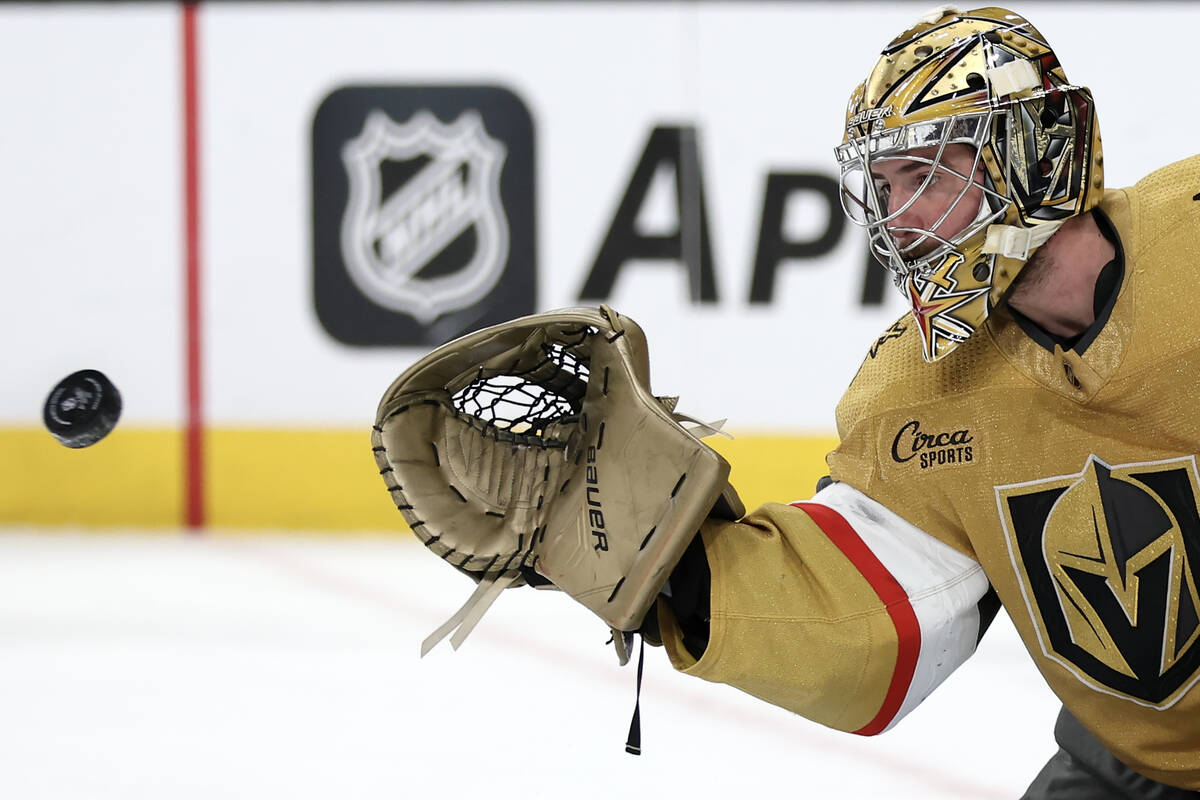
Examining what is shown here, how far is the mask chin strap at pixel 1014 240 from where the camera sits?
134 cm

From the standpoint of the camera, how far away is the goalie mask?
1.36 m

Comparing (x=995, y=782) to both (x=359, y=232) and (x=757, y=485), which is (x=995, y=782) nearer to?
(x=757, y=485)

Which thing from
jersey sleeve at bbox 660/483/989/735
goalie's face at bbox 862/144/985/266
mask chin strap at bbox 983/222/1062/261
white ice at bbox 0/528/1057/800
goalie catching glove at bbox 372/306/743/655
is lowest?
white ice at bbox 0/528/1057/800

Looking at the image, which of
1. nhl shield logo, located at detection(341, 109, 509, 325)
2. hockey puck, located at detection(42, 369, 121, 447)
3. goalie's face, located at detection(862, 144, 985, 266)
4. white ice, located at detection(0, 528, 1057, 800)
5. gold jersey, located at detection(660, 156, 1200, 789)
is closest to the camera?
gold jersey, located at detection(660, 156, 1200, 789)

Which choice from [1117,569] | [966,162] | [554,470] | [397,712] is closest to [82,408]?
[554,470]

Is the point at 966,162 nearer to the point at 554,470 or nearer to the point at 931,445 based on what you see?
the point at 931,445

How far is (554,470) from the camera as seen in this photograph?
55.1 inches

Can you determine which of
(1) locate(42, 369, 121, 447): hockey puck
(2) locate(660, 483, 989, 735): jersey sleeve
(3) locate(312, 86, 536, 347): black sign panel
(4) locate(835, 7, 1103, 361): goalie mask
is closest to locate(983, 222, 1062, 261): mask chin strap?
(4) locate(835, 7, 1103, 361): goalie mask

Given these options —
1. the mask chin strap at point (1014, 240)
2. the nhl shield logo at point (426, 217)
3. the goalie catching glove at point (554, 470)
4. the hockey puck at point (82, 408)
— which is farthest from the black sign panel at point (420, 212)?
the mask chin strap at point (1014, 240)

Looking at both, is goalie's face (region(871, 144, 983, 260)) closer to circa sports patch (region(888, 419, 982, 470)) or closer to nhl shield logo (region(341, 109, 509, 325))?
circa sports patch (region(888, 419, 982, 470))

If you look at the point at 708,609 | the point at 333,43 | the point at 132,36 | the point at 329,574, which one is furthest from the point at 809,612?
the point at 132,36

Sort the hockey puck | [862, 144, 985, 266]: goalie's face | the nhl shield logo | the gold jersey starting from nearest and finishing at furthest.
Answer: the gold jersey < [862, 144, 985, 266]: goalie's face < the hockey puck < the nhl shield logo

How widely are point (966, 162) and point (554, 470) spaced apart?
1.72 ft

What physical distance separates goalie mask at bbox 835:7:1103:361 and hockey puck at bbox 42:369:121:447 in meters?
0.84
